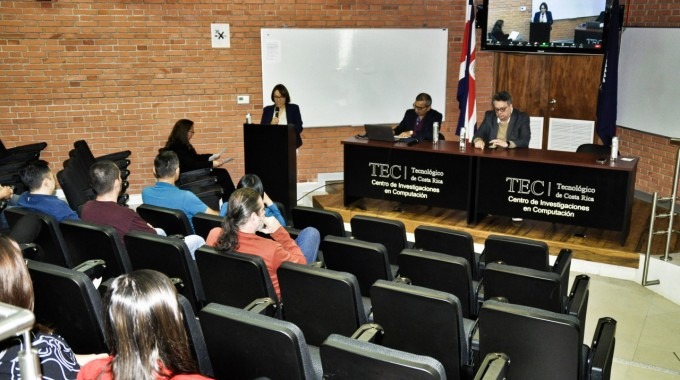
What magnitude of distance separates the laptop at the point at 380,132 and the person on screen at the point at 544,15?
107 inches

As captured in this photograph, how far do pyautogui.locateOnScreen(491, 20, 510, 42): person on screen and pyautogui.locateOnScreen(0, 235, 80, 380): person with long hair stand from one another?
7.28 m

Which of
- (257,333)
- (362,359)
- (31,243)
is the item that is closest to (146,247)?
(31,243)

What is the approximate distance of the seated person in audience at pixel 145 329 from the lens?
1.68m

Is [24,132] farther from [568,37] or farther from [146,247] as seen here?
[568,37]

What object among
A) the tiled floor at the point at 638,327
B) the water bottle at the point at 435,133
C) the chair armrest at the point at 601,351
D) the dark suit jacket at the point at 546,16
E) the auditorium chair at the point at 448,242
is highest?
the dark suit jacket at the point at 546,16

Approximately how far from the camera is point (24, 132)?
7.61 m

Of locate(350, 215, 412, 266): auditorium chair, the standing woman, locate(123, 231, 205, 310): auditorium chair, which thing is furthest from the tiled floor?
the standing woman

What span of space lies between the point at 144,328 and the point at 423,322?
136cm

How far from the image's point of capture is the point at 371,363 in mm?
2021

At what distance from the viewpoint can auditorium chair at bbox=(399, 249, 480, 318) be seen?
131 inches

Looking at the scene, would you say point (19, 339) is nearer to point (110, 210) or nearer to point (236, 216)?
point (236, 216)

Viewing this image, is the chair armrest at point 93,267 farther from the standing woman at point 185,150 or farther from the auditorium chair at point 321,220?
the standing woman at point 185,150

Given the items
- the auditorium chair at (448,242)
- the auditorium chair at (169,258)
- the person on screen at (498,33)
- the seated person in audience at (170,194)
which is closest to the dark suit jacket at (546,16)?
the person on screen at (498,33)

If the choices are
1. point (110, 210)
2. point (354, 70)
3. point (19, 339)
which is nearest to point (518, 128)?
point (354, 70)
